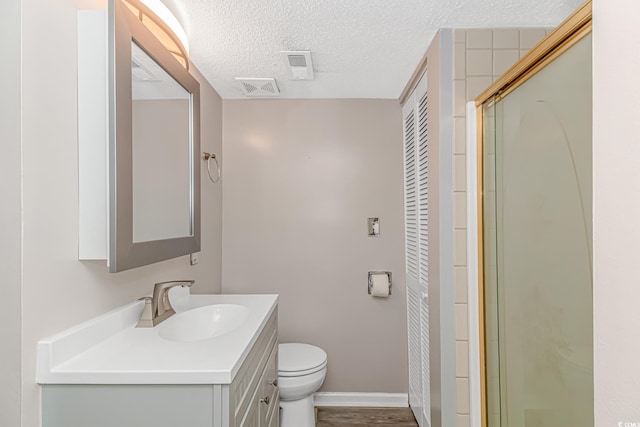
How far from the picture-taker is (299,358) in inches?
82.6

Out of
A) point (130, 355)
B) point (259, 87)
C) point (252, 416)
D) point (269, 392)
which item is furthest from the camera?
point (259, 87)

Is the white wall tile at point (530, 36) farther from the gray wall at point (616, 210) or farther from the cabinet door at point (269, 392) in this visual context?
the cabinet door at point (269, 392)

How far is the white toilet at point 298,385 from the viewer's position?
1.94m

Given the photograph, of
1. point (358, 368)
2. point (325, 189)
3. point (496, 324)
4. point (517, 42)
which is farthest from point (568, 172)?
point (358, 368)

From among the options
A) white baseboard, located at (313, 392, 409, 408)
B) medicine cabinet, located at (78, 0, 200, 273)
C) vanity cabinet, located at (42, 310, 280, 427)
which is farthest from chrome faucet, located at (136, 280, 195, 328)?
white baseboard, located at (313, 392, 409, 408)

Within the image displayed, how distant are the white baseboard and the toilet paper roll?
2.40ft

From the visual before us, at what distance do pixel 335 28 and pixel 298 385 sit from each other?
1857 millimetres

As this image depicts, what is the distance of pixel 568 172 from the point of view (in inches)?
38.6

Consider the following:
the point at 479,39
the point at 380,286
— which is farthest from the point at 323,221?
the point at 479,39

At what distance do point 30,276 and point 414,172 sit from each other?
1.94 m

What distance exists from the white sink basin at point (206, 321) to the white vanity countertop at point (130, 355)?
6.2 inches

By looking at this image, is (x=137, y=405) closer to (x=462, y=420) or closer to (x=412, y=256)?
(x=462, y=420)

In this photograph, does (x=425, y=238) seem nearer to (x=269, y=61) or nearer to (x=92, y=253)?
(x=269, y=61)

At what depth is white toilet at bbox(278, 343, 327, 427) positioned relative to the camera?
6.38 ft
